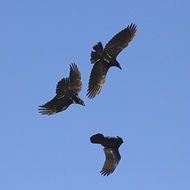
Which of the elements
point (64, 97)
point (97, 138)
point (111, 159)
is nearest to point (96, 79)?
point (64, 97)

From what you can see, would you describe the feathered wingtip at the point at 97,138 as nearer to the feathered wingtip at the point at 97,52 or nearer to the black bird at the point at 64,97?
the black bird at the point at 64,97

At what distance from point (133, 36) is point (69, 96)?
14.6 feet

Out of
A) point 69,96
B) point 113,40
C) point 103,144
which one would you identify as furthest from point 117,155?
point 113,40

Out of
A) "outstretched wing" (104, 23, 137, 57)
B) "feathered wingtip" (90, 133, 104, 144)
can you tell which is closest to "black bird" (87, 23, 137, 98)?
"outstretched wing" (104, 23, 137, 57)

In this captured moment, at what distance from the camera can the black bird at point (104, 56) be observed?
35.3 m

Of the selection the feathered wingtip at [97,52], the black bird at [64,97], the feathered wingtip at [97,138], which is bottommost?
the feathered wingtip at [97,138]

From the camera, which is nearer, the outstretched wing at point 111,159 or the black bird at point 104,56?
the outstretched wing at point 111,159

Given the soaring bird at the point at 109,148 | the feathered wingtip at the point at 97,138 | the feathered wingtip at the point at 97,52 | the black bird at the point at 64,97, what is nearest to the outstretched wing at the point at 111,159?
the soaring bird at the point at 109,148

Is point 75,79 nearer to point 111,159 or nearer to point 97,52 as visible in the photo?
point 97,52

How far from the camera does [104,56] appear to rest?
35.3 metres

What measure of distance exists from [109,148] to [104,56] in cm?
490

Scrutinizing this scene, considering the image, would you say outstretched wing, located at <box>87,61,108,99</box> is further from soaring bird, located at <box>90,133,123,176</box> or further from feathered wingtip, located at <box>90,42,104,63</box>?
soaring bird, located at <box>90,133,123,176</box>

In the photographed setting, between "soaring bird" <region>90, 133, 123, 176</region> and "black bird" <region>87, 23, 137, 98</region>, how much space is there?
3493mm

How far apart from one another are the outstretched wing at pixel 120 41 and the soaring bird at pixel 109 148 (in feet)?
15.9
